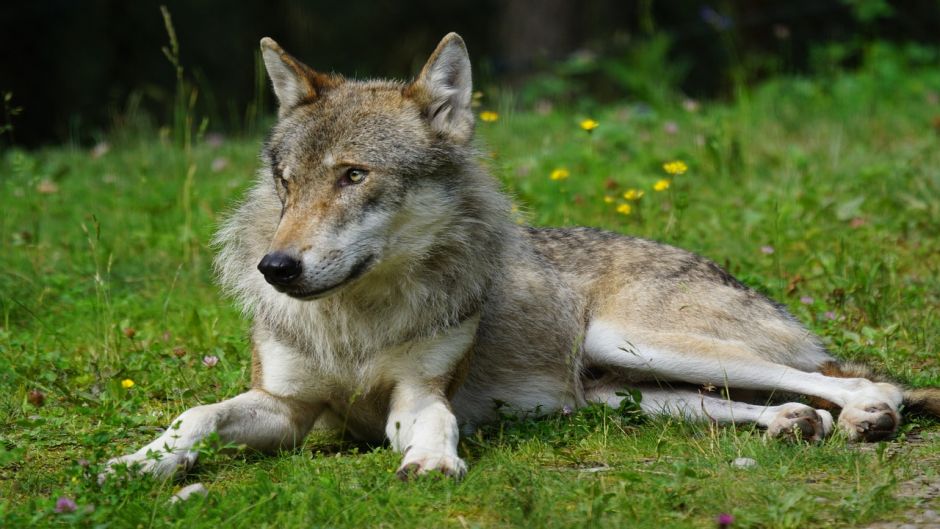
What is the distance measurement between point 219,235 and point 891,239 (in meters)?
4.59

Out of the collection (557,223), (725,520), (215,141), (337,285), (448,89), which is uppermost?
(448,89)

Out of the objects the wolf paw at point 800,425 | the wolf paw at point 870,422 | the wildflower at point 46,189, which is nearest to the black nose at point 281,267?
the wolf paw at point 800,425

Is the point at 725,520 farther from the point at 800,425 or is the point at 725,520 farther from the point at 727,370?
the point at 727,370

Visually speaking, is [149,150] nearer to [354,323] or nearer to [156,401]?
[156,401]

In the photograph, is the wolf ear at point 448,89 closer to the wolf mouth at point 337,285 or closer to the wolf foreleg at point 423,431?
the wolf mouth at point 337,285

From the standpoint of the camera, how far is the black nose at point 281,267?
4.05 meters

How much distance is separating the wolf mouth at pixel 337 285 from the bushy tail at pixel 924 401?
7.90ft

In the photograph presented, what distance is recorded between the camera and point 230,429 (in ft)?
14.2

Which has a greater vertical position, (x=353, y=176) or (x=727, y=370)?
(x=353, y=176)

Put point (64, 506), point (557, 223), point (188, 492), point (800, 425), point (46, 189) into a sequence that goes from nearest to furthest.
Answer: point (64, 506), point (188, 492), point (800, 425), point (46, 189), point (557, 223)

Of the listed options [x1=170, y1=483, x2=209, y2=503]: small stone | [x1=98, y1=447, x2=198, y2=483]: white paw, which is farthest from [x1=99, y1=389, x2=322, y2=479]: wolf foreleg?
[x1=170, y1=483, x2=209, y2=503]: small stone

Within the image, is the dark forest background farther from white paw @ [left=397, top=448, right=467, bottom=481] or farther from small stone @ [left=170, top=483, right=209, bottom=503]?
white paw @ [left=397, top=448, right=467, bottom=481]

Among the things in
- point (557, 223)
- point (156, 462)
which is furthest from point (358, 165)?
point (557, 223)

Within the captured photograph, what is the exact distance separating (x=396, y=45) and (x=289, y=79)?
714 inches
